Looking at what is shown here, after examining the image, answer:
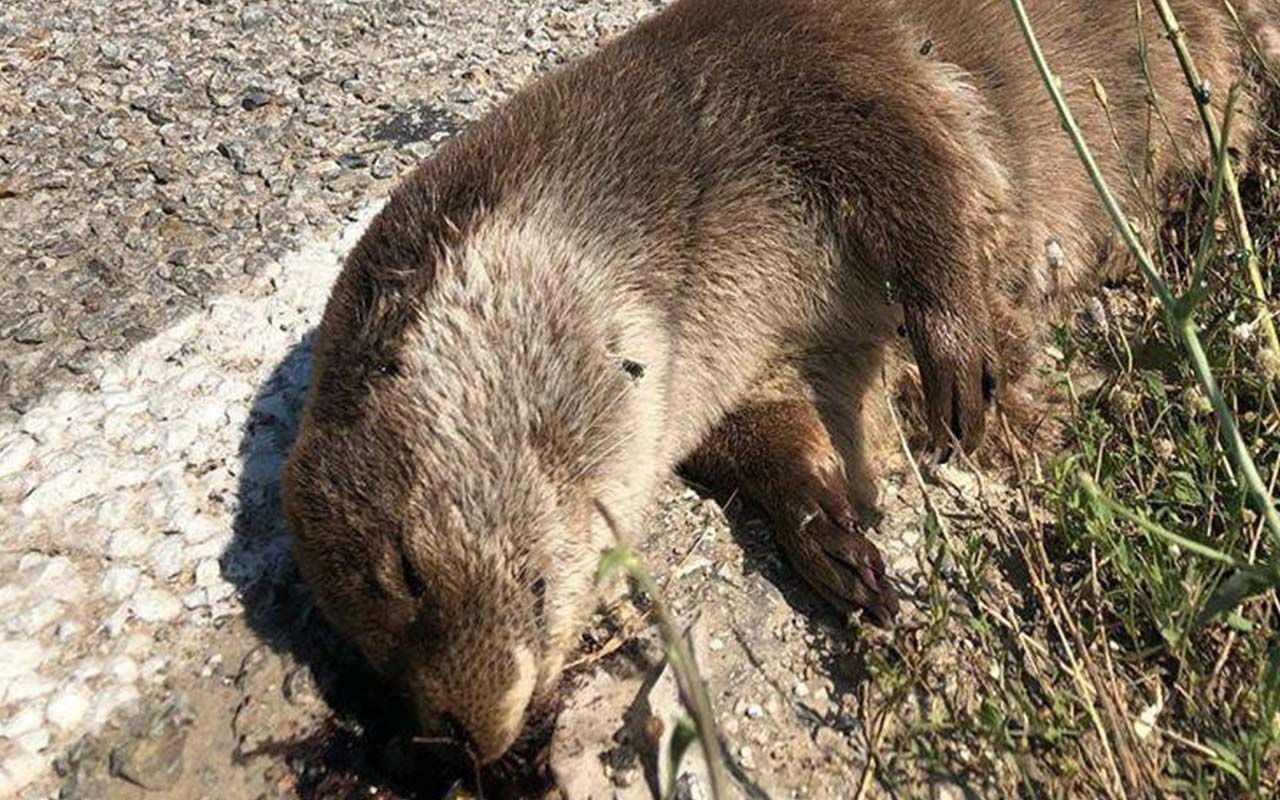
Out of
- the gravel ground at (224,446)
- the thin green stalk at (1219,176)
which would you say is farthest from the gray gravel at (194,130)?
the thin green stalk at (1219,176)

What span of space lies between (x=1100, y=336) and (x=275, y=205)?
215 cm

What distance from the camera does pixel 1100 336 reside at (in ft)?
9.76

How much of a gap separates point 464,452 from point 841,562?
0.77 meters

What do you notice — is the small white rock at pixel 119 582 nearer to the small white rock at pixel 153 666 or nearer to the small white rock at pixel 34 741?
the small white rock at pixel 153 666

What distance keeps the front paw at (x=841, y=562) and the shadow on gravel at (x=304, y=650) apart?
812 mm

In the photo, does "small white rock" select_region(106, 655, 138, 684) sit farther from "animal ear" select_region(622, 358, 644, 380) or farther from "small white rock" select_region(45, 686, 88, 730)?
"animal ear" select_region(622, 358, 644, 380)

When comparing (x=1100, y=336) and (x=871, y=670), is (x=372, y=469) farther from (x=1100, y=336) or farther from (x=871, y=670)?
(x=1100, y=336)

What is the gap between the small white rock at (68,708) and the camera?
7.91 feet

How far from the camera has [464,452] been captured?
2271 mm

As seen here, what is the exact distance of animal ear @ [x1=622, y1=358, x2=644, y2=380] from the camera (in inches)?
99.8

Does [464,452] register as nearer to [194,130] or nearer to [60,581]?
[60,581]

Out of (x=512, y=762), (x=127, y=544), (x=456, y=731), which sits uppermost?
(x=127, y=544)

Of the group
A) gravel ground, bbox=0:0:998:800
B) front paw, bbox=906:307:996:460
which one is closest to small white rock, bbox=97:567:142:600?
gravel ground, bbox=0:0:998:800

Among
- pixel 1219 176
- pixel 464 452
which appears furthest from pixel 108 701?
pixel 1219 176
